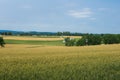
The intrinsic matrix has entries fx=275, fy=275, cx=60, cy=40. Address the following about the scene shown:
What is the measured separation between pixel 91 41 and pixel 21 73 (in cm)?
9004

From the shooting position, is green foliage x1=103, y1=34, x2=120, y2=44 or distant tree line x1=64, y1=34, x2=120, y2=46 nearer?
distant tree line x1=64, y1=34, x2=120, y2=46

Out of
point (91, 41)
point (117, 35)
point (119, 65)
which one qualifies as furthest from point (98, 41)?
point (119, 65)

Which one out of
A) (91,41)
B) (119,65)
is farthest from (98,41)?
(119,65)

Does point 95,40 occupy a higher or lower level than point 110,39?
lower

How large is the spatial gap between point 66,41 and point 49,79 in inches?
3895

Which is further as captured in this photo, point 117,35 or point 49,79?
point 117,35

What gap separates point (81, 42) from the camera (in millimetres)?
99125

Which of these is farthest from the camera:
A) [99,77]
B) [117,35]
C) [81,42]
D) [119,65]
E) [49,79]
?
[117,35]

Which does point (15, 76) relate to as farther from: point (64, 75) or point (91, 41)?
point (91, 41)

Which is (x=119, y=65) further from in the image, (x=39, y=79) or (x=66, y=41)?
(x=66, y=41)

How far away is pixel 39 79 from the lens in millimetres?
11445

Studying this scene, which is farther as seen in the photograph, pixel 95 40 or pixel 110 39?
pixel 110 39

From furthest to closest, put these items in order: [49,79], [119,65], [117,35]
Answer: [117,35]
[119,65]
[49,79]

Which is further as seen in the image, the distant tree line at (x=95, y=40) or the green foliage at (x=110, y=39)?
the green foliage at (x=110, y=39)
